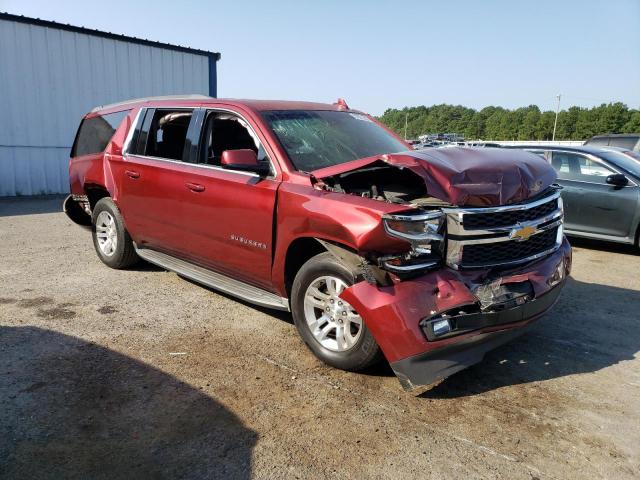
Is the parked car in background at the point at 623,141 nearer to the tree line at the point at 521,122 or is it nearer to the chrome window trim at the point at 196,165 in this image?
the chrome window trim at the point at 196,165

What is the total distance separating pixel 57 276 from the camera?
5.78 metres

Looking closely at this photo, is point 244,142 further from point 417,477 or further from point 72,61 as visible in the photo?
point 72,61

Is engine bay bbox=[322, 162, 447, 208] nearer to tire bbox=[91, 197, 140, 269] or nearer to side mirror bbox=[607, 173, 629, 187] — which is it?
tire bbox=[91, 197, 140, 269]

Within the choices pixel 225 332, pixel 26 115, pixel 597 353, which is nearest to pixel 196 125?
pixel 225 332

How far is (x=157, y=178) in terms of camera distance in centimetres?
495

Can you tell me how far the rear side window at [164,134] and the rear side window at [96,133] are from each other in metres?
0.51

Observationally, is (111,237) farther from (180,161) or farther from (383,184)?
(383,184)

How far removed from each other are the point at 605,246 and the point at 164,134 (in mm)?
6935

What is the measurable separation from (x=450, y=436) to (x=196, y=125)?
133 inches

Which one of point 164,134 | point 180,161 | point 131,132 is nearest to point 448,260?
point 180,161

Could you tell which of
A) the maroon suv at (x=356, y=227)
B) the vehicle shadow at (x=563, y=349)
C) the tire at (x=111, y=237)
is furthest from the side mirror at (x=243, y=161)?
the tire at (x=111, y=237)

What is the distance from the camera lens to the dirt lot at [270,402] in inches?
101

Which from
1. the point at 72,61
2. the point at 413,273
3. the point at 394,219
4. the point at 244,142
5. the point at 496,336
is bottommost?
the point at 496,336

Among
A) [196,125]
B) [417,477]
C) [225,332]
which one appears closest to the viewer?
[417,477]
